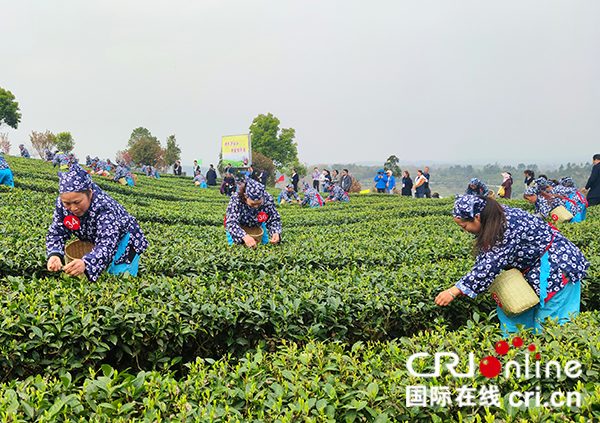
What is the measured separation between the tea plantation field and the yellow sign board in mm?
36539

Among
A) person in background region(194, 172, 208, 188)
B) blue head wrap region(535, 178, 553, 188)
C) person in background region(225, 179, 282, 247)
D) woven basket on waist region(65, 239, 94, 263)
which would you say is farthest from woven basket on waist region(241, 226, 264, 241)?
person in background region(194, 172, 208, 188)

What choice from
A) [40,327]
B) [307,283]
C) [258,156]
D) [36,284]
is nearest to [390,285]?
[307,283]

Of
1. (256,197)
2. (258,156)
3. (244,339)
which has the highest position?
(258,156)

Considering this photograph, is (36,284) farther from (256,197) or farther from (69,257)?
(256,197)

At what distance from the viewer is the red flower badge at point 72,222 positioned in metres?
3.42

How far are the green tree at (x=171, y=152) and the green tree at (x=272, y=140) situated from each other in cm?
1187

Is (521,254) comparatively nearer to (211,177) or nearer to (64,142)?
(211,177)

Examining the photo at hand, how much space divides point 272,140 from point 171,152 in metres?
15.8

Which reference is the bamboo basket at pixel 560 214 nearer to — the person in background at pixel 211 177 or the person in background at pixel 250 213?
the person in background at pixel 250 213

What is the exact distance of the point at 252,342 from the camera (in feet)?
10.6

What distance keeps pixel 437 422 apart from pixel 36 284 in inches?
134

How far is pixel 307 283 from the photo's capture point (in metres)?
3.82

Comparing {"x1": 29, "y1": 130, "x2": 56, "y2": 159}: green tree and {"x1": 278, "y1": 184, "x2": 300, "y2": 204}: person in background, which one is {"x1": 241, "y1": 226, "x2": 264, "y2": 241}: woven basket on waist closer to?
{"x1": 278, "y1": 184, "x2": 300, "y2": 204}: person in background

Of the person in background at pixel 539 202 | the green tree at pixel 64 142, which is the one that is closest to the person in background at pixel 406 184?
the person in background at pixel 539 202
